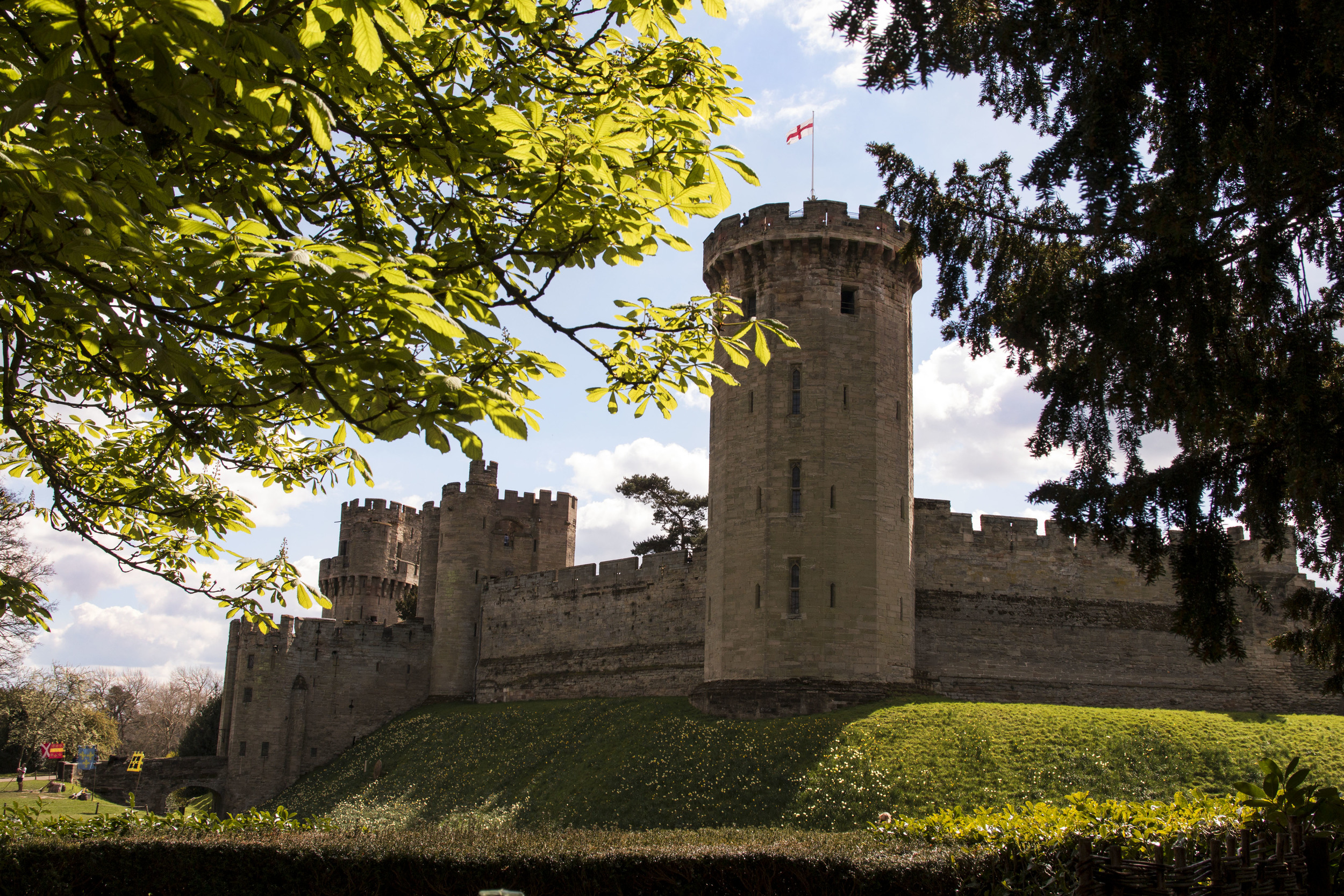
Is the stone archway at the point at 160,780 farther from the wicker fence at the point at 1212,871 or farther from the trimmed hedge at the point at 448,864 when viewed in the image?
the wicker fence at the point at 1212,871

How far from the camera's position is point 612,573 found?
36062mm

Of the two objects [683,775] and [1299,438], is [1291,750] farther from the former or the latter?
[1299,438]

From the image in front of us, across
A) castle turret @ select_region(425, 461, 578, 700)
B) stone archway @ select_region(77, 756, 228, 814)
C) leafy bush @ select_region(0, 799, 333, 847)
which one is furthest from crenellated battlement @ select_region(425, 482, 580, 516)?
leafy bush @ select_region(0, 799, 333, 847)

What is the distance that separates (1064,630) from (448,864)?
71.2 feet

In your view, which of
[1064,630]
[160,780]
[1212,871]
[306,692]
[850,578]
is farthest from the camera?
[306,692]

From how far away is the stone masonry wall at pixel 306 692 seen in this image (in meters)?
38.0

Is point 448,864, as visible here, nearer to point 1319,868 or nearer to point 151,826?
point 151,826

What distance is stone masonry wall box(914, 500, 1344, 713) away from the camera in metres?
27.2

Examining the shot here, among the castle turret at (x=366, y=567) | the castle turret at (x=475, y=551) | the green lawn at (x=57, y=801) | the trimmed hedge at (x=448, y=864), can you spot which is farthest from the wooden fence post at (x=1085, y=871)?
the castle turret at (x=366, y=567)

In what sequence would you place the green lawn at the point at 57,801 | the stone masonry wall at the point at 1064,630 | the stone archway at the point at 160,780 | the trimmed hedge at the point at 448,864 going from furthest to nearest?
the stone archway at the point at 160,780
the green lawn at the point at 57,801
the stone masonry wall at the point at 1064,630
the trimmed hedge at the point at 448,864

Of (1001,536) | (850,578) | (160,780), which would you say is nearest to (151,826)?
(850,578)

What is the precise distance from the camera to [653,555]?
115ft

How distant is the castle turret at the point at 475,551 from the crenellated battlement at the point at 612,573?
1212 millimetres

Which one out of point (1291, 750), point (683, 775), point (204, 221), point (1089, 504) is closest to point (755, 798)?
point (683, 775)
